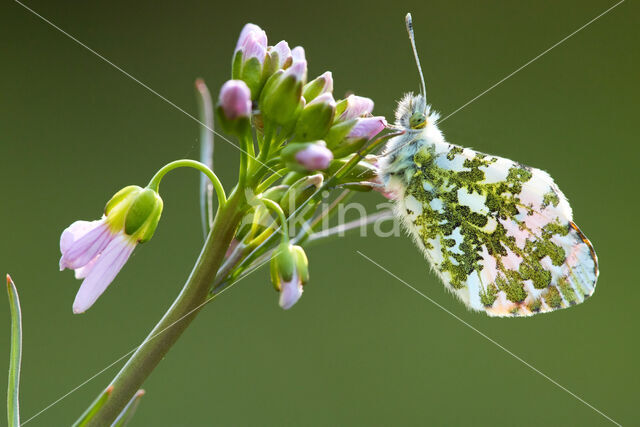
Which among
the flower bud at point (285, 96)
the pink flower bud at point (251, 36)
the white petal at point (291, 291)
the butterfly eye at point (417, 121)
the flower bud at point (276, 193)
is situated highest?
the butterfly eye at point (417, 121)

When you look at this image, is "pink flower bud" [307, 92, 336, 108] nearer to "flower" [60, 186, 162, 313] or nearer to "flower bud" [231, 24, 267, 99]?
"flower bud" [231, 24, 267, 99]

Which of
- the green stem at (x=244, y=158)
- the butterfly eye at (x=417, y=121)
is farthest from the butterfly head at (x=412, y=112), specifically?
the green stem at (x=244, y=158)

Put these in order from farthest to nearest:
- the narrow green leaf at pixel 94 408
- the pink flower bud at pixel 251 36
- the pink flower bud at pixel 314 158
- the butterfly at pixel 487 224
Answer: the butterfly at pixel 487 224, the pink flower bud at pixel 251 36, the pink flower bud at pixel 314 158, the narrow green leaf at pixel 94 408

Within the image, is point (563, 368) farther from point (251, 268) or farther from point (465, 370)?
point (251, 268)

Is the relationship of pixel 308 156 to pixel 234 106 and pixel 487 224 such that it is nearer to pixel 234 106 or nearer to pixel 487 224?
pixel 234 106

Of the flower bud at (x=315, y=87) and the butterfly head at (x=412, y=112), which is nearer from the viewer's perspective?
the flower bud at (x=315, y=87)

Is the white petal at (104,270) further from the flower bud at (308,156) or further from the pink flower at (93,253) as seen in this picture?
the flower bud at (308,156)
